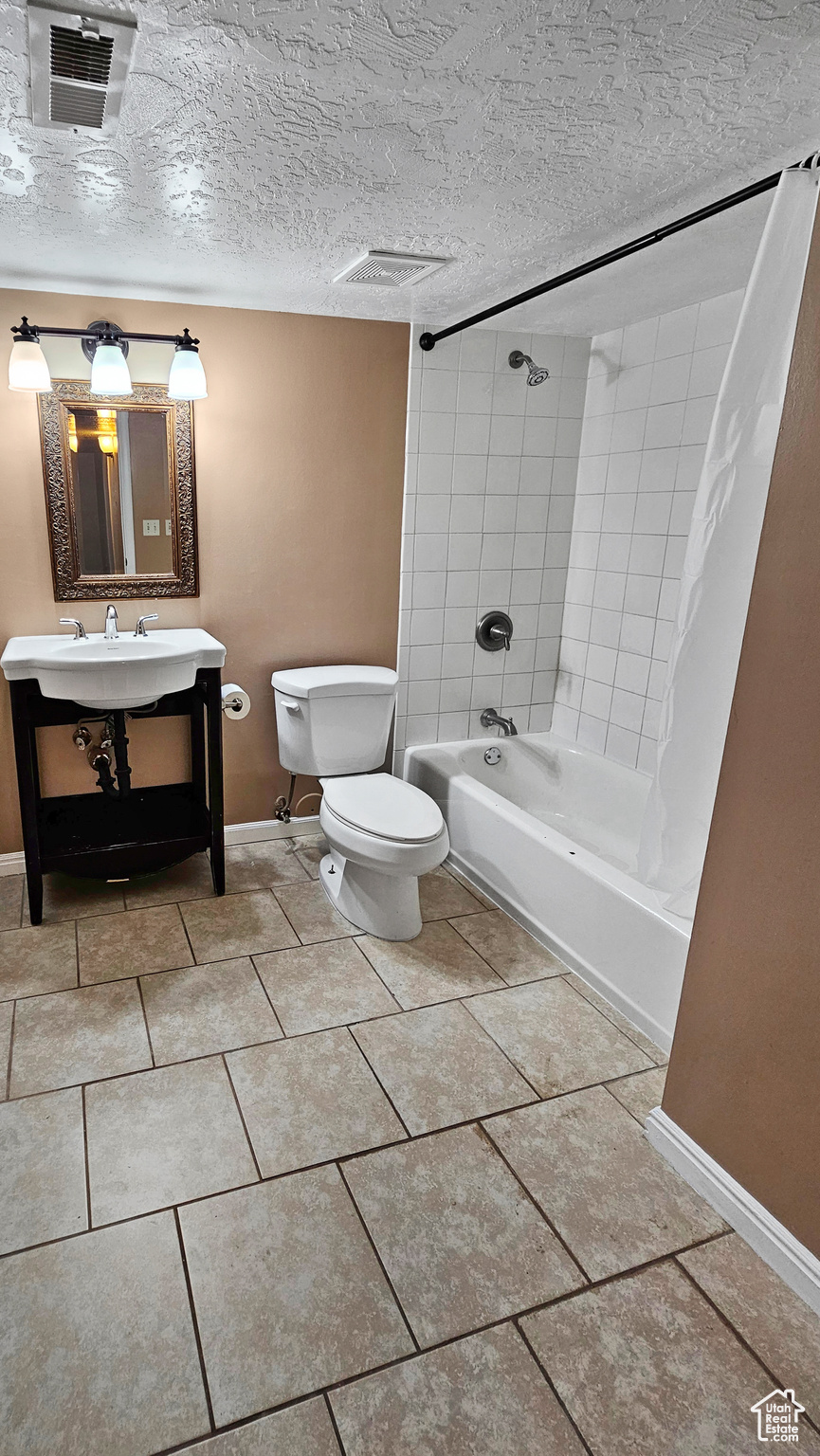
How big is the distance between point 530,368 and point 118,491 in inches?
61.1

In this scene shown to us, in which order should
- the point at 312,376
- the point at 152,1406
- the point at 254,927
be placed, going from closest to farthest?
the point at 152,1406
the point at 254,927
the point at 312,376

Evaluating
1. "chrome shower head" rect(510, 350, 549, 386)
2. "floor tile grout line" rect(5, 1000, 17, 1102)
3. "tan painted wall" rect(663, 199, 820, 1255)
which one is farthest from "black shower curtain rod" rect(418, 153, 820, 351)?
"floor tile grout line" rect(5, 1000, 17, 1102)

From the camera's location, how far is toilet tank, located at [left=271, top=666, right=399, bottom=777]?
284cm

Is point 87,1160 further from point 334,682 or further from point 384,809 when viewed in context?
point 334,682

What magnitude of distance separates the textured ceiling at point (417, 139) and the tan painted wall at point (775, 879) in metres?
0.35

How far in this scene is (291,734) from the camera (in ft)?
9.57

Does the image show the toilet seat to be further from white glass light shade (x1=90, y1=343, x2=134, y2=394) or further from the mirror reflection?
white glass light shade (x1=90, y1=343, x2=134, y2=394)

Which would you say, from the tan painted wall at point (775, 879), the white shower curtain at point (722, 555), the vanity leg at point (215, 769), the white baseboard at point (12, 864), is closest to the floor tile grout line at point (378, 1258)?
the tan painted wall at point (775, 879)

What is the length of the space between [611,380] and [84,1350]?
324cm

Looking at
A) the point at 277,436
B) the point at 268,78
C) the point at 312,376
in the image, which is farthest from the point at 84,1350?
the point at 312,376

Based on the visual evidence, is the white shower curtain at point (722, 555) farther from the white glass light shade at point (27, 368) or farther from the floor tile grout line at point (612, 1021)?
the white glass light shade at point (27, 368)

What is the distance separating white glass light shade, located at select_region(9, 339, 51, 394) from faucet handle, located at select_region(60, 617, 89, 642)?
2.35ft

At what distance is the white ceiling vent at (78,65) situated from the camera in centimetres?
113

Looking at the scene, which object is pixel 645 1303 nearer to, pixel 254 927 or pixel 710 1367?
pixel 710 1367
